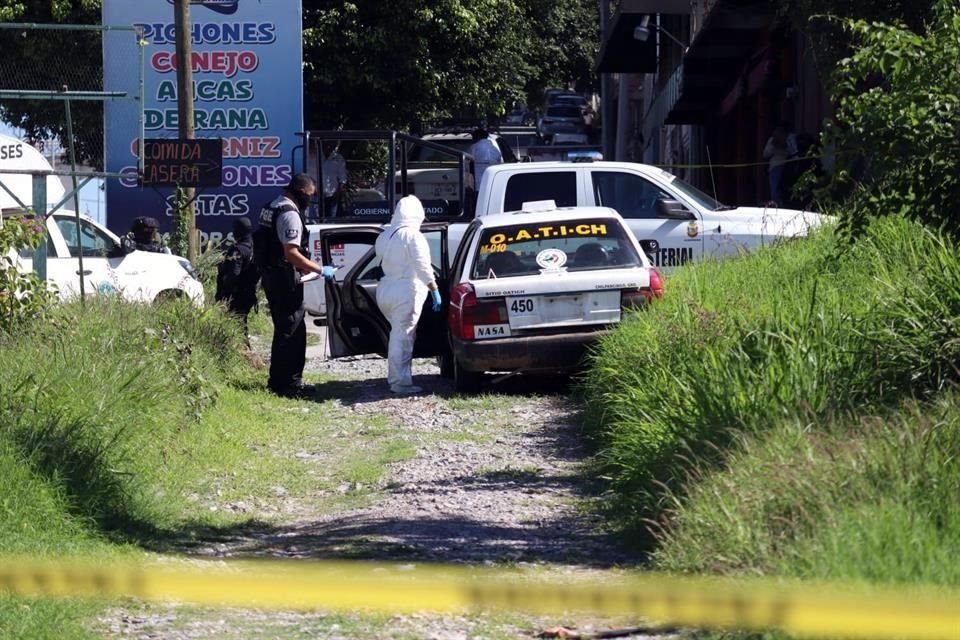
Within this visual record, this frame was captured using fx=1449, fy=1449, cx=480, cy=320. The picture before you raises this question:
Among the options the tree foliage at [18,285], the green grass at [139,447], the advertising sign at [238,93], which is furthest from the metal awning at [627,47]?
the tree foliage at [18,285]

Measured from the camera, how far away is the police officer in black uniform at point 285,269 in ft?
38.9

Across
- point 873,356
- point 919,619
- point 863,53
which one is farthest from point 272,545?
point 919,619

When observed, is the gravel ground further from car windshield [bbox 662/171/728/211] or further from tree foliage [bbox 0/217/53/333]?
car windshield [bbox 662/171/728/211]

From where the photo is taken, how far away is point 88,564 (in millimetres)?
6031

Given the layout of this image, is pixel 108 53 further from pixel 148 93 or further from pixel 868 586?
pixel 868 586

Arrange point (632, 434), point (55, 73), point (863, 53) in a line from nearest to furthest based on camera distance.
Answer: point (863, 53) → point (632, 434) → point (55, 73)

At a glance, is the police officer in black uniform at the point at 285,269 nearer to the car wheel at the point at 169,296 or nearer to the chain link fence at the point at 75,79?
the car wheel at the point at 169,296

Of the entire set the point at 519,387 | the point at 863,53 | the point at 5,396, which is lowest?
the point at 519,387

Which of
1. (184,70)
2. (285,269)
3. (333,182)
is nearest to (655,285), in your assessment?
(285,269)

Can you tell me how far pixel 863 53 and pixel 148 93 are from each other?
18890 millimetres

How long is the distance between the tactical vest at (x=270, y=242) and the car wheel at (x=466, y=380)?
1656mm

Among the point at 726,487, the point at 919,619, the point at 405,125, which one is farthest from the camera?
the point at 405,125

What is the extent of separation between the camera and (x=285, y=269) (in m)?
12.0

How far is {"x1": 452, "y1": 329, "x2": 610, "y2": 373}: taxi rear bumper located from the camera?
11.2m
